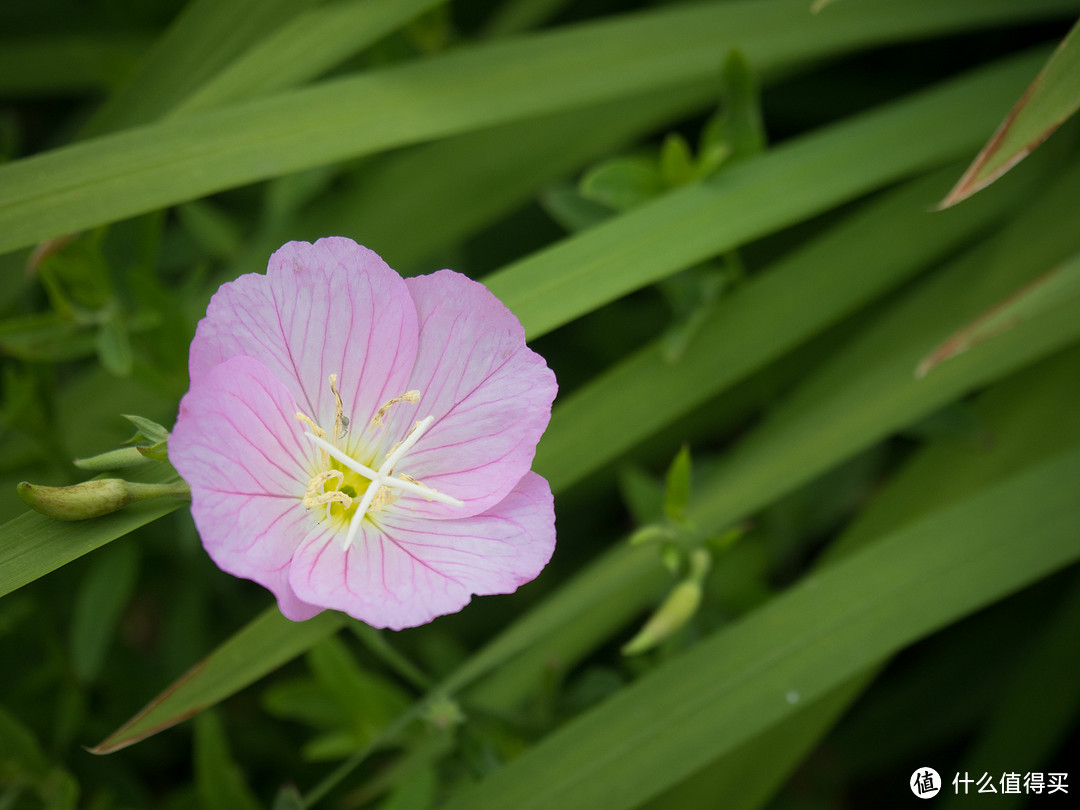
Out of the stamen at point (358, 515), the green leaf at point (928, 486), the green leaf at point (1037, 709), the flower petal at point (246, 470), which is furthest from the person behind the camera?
the green leaf at point (1037, 709)

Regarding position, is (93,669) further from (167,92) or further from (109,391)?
(167,92)

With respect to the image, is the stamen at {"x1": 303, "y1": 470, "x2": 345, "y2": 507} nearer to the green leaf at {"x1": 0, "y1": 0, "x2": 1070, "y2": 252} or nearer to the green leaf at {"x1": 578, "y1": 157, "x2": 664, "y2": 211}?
the green leaf at {"x1": 0, "y1": 0, "x2": 1070, "y2": 252}

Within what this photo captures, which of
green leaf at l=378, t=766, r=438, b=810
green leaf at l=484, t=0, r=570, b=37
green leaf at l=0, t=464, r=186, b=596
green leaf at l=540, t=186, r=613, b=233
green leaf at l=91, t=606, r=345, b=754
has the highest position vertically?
green leaf at l=484, t=0, r=570, b=37

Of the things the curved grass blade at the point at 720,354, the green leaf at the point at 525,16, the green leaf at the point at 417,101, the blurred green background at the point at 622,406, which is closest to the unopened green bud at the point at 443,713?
the blurred green background at the point at 622,406

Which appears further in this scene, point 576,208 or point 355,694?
point 576,208

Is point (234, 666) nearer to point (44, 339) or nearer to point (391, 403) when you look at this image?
point (391, 403)

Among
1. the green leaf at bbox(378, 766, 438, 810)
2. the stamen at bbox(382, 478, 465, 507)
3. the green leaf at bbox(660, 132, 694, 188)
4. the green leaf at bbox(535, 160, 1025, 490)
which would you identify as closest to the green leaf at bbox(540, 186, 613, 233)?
the green leaf at bbox(660, 132, 694, 188)

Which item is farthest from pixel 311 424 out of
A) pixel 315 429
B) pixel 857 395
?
pixel 857 395

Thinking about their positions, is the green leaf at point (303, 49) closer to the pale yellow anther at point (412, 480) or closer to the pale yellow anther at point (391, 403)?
the pale yellow anther at point (391, 403)
